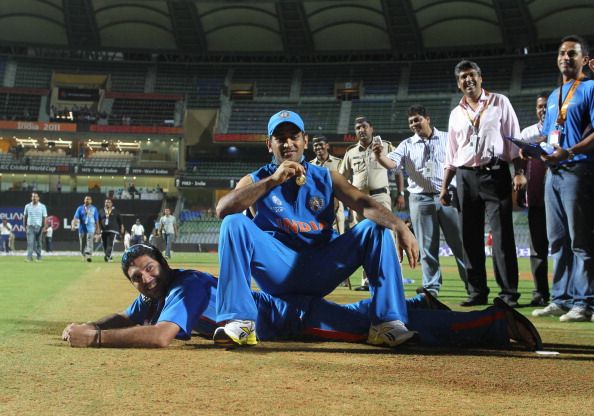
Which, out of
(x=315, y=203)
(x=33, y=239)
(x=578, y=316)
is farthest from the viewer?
(x=33, y=239)

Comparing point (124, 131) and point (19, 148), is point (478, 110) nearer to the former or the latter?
point (124, 131)

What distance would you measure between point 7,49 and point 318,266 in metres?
52.5

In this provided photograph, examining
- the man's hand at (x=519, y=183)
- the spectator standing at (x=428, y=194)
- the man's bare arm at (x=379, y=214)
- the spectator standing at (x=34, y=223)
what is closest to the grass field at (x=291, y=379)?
the man's bare arm at (x=379, y=214)

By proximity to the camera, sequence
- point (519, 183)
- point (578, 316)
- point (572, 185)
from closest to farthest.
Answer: point (578, 316) → point (572, 185) → point (519, 183)

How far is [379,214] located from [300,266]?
22.8 inches

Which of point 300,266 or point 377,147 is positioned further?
point 377,147

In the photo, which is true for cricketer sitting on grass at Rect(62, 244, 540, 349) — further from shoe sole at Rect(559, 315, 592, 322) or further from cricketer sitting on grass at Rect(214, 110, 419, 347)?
shoe sole at Rect(559, 315, 592, 322)

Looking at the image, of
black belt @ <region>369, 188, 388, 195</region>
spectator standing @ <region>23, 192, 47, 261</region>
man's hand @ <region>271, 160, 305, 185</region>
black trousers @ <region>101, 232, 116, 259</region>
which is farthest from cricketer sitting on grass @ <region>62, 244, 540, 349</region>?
spectator standing @ <region>23, 192, 47, 261</region>

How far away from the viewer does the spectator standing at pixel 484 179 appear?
6.40 meters

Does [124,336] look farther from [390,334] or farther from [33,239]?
[33,239]

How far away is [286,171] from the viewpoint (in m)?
3.89

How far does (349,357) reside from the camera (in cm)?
362

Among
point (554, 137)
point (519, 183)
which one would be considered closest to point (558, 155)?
point (554, 137)

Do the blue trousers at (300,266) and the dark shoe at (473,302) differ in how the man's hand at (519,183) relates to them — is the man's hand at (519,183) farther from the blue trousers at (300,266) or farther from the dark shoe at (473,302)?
the blue trousers at (300,266)
